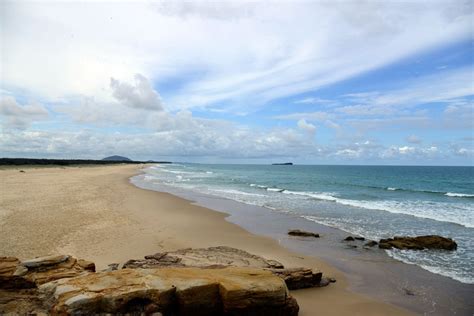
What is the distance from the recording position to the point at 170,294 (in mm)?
6238

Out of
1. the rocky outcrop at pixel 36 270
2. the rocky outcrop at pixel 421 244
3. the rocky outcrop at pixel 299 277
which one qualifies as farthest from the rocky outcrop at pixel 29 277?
the rocky outcrop at pixel 421 244

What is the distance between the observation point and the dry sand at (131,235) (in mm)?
8823

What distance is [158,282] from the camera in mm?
6391

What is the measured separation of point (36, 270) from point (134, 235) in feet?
24.0

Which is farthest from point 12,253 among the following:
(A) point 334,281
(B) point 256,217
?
(B) point 256,217

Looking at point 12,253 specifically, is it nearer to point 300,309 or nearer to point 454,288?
point 300,309

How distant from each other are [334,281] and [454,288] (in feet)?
11.3

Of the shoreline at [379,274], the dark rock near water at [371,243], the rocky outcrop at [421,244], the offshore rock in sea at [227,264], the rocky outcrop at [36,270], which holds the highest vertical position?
the rocky outcrop at [36,270]

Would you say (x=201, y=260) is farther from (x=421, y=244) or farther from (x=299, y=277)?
(x=421, y=244)

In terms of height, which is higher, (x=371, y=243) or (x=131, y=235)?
(x=131, y=235)

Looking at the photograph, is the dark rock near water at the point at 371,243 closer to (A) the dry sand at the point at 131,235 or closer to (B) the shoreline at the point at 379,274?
(B) the shoreline at the point at 379,274

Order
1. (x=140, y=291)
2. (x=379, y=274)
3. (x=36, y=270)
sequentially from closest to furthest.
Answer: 1. (x=140, y=291)
2. (x=36, y=270)
3. (x=379, y=274)

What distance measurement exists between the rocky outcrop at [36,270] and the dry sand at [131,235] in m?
2.81

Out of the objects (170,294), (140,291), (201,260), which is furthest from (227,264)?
(140,291)
